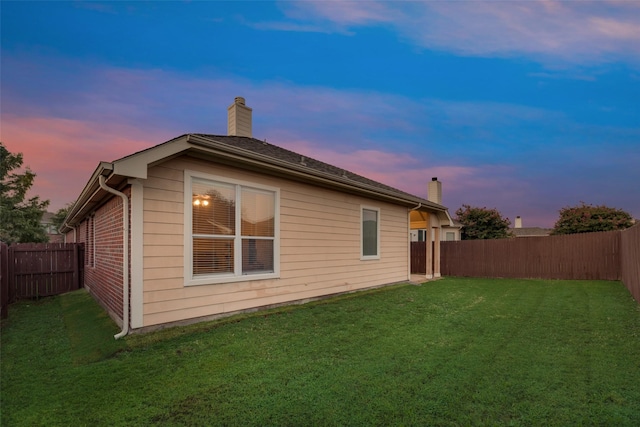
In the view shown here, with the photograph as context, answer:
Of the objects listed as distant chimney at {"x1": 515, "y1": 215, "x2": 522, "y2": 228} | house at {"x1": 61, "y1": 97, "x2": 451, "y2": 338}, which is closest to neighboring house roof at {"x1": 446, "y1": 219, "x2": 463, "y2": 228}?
distant chimney at {"x1": 515, "y1": 215, "x2": 522, "y2": 228}

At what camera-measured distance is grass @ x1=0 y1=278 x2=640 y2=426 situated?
110 inches

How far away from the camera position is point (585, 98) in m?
12.9

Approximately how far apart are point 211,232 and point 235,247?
0.56 m

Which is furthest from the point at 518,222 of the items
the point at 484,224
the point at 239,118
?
the point at 239,118

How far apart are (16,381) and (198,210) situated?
308 centimetres

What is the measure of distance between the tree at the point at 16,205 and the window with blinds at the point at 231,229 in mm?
21816

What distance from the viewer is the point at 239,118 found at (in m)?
9.77

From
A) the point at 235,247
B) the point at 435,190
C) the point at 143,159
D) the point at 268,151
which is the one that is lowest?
the point at 235,247

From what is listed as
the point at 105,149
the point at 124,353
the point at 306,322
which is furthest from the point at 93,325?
the point at 105,149

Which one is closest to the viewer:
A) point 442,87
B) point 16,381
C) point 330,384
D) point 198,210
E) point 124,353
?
point 330,384

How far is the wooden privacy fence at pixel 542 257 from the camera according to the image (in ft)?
40.7

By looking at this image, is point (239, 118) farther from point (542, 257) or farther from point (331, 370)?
point (542, 257)

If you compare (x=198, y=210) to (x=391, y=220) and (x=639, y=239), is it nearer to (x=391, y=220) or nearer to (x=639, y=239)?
(x=391, y=220)

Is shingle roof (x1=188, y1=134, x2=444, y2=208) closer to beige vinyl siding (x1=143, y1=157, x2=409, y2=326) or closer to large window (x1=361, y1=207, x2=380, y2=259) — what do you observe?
beige vinyl siding (x1=143, y1=157, x2=409, y2=326)
